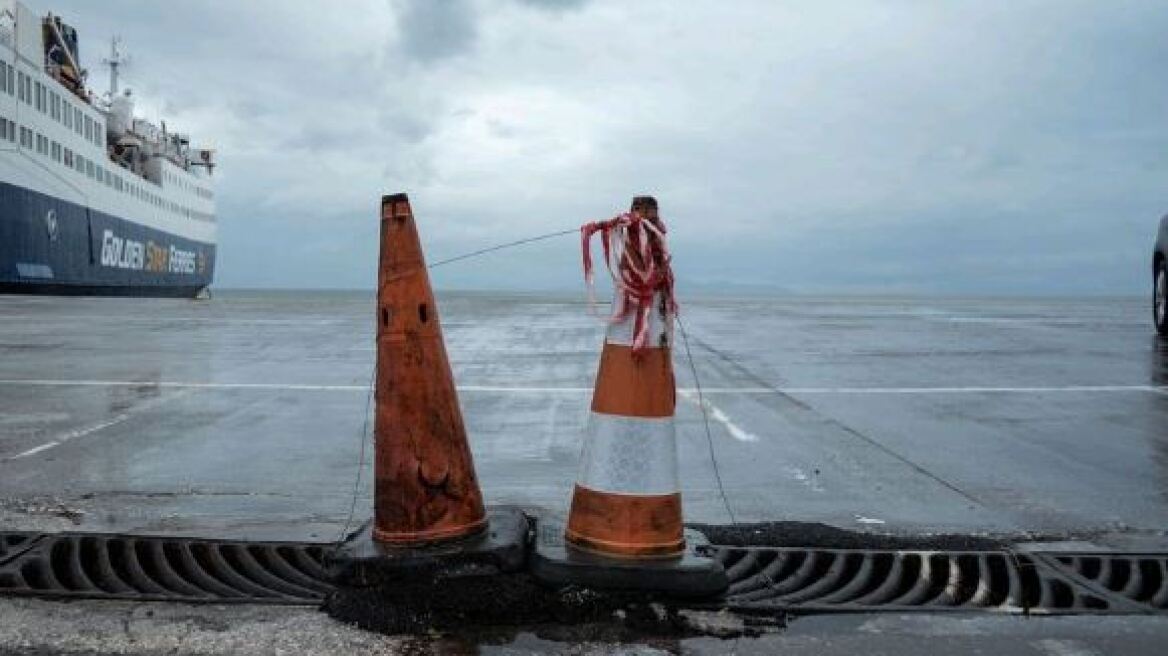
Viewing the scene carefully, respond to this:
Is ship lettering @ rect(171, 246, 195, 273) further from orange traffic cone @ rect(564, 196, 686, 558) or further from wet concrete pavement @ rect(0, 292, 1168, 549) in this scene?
orange traffic cone @ rect(564, 196, 686, 558)

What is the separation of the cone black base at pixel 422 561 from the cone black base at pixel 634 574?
13 centimetres

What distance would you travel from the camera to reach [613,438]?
12.1 feet

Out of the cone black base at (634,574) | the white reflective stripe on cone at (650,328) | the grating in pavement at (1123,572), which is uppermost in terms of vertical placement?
the white reflective stripe on cone at (650,328)

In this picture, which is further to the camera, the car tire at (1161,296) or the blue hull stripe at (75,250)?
the blue hull stripe at (75,250)

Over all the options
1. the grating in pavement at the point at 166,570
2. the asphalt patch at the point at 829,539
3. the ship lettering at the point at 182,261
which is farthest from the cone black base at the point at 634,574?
the ship lettering at the point at 182,261

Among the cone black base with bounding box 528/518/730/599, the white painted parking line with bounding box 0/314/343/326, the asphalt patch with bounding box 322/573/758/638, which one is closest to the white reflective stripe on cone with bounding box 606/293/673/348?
the cone black base with bounding box 528/518/730/599

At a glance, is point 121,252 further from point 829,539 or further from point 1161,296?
point 829,539

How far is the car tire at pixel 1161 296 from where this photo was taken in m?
14.3

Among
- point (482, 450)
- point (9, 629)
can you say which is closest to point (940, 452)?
point (482, 450)

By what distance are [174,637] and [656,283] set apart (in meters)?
1.98

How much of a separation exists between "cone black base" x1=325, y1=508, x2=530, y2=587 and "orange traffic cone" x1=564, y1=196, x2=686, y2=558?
28 centimetres

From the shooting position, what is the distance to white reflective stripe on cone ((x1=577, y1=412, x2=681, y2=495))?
3.65 meters

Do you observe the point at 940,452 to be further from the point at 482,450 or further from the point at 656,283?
the point at 656,283

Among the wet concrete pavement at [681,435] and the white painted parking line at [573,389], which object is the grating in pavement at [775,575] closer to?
the wet concrete pavement at [681,435]
